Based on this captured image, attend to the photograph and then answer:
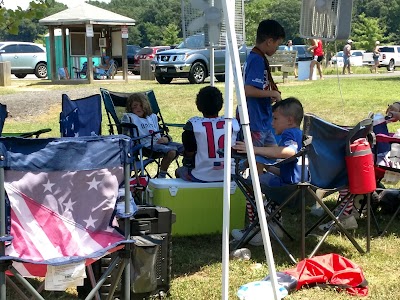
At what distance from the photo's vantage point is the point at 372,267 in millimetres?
4332

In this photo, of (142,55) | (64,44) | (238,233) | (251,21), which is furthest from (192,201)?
(142,55)

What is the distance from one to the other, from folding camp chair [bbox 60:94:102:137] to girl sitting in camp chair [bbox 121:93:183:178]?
38 cm

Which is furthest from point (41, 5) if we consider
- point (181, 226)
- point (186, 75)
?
point (186, 75)

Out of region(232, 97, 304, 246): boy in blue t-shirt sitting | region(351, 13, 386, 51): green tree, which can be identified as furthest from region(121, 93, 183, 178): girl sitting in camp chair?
region(351, 13, 386, 51): green tree

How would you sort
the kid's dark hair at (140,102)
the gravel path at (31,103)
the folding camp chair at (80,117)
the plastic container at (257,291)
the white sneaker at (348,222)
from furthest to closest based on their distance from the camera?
the gravel path at (31,103) → the kid's dark hair at (140,102) → the folding camp chair at (80,117) → the white sneaker at (348,222) → the plastic container at (257,291)

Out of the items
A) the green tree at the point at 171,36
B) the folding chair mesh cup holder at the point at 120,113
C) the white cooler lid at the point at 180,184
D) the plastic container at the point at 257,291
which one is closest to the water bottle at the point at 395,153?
the white cooler lid at the point at 180,184

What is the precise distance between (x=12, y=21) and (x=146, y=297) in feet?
8.19

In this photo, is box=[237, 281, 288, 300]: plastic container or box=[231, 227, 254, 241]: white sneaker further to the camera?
box=[231, 227, 254, 241]: white sneaker

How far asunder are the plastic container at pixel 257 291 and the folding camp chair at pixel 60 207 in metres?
0.75

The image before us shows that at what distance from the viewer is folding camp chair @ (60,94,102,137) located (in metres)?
5.51

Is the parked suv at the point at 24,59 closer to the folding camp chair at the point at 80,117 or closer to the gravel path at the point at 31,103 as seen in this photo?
the gravel path at the point at 31,103

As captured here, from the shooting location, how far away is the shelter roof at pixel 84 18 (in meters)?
20.8

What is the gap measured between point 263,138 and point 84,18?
54.1 feet

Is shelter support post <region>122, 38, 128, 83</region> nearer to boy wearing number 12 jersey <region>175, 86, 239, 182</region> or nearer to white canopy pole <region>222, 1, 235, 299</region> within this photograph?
boy wearing number 12 jersey <region>175, 86, 239, 182</region>
